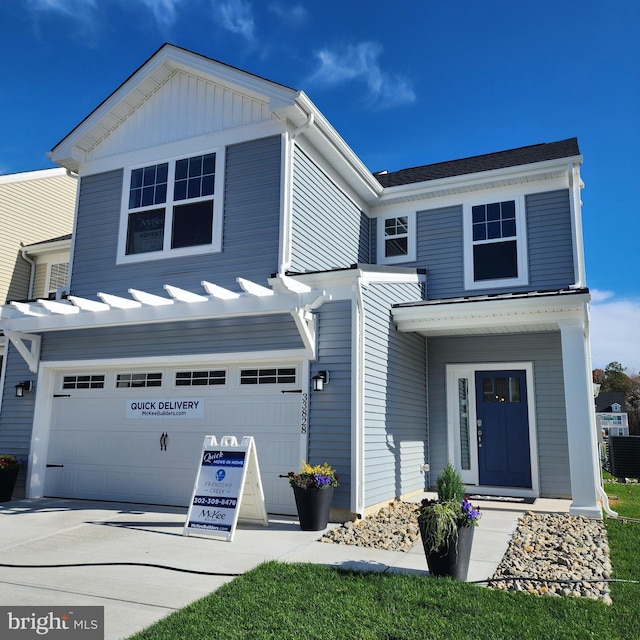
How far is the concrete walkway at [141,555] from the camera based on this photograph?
157 inches

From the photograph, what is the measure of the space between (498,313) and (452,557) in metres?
4.47

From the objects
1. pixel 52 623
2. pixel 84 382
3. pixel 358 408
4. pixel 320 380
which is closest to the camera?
pixel 52 623

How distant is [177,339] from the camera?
8.32 metres

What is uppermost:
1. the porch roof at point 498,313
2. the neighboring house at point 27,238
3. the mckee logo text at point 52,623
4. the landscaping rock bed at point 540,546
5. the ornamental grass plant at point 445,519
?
the neighboring house at point 27,238

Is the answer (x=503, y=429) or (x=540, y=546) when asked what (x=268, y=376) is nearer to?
(x=540, y=546)

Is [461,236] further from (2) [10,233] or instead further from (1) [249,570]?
(2) [10,233]

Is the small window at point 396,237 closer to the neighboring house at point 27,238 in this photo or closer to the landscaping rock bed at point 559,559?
the landscaping rock bed at point 559,559

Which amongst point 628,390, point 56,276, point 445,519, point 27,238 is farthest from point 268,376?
point 628,390

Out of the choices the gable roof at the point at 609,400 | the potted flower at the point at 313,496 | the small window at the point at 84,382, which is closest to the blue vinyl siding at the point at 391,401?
the potted flower at the point at 313,496

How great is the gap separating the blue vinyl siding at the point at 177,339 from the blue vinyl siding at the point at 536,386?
3.49 m

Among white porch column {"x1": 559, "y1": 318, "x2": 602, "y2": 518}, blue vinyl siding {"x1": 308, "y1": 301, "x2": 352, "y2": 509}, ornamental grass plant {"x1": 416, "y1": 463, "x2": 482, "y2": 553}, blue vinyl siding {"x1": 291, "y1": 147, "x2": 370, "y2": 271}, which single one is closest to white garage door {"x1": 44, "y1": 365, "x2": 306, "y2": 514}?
blue vinyl siding {"x1": 308, "y1": 301, "x2": 352, "y2": 509}

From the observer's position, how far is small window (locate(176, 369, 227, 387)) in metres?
8.12

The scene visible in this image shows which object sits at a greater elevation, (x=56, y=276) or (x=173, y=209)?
(x=56, y=276)

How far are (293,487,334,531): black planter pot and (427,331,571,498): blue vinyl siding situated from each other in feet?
12.3
